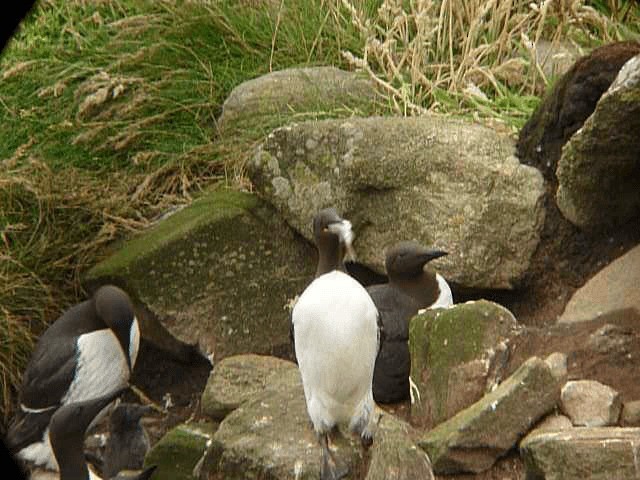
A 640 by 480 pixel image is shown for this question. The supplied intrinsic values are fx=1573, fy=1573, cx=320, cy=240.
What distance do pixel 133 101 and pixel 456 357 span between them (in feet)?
12.9

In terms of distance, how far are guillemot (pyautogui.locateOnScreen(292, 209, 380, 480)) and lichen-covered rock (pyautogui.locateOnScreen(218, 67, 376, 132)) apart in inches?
118

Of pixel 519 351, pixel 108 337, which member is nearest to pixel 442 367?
pixel 519 351

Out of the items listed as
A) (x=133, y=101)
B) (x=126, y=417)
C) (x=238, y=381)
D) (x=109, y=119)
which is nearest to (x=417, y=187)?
(x=238, y=381)

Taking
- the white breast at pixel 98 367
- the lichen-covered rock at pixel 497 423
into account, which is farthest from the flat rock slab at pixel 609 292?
the white breast at pixel 98 367

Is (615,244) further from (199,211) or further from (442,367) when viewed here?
(199,211)

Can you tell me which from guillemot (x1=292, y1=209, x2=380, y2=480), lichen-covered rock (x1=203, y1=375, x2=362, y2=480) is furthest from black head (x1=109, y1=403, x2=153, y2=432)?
guillemot (x1=292, y1=209, x2=380, y2=480)

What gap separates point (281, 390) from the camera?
7.12 meters

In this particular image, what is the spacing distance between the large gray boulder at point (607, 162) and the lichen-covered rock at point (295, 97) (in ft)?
6.59

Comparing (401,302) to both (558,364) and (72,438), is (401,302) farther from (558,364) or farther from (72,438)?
(72,438)

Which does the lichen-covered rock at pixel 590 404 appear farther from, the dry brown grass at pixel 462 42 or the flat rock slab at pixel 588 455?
the dry brown grass at pixel 462 42

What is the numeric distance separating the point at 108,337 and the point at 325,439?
2187mm

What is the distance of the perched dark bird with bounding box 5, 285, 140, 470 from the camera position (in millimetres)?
8156

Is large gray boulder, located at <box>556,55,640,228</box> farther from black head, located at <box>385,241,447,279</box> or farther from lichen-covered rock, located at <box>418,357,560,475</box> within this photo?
lichen-covered rock, located at <box>418,357,560,475</box>

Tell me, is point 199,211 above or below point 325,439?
below
